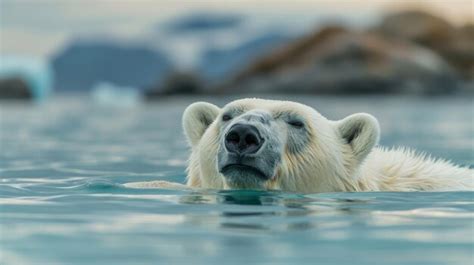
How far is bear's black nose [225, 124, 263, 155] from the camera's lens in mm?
7871

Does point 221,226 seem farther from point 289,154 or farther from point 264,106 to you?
point 264,106

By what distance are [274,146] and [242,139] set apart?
46 centimetres

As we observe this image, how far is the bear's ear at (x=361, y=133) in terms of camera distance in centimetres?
911

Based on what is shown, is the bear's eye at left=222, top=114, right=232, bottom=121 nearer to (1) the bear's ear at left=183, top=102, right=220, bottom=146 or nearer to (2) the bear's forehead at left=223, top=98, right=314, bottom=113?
(2) the bear's forehead at left=223, top=98, right=314, bottom=113

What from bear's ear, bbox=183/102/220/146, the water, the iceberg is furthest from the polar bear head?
the iceberg

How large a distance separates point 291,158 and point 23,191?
113 inches

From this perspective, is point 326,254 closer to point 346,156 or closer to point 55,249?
point 55,249

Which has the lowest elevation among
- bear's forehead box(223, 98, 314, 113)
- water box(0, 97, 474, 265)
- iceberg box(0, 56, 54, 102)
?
water box(0, 97, 474, 265)

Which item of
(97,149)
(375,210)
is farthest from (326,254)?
(97,149)

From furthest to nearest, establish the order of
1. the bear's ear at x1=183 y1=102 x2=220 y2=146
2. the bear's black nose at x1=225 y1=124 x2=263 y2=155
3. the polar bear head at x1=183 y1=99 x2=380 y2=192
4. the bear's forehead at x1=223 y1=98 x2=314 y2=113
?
1. the bear's ear at x1=183 y1=102 x2=220 y2=146
2. the bear's forehead at x1=223 y1=98 x2=314 y2=113
3. the polar bear head at x1=183 y1=99 x2=380 y2=192
4. the bear's black nose at x1=225 y1=124 x2=263 y2=155

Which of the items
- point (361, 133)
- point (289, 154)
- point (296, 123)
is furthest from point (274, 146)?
point (361, 133)

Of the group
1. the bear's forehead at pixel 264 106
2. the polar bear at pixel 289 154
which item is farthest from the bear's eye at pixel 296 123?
the bear's forehead at pixel 264 106

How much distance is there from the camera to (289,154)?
868cm

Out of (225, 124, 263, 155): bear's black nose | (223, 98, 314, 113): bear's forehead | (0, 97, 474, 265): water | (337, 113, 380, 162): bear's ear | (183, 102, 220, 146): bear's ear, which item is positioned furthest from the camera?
(183, 102, 220, 146): bear's ear
